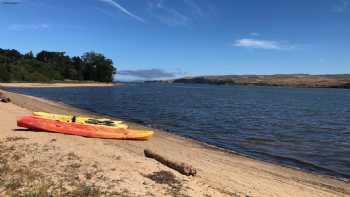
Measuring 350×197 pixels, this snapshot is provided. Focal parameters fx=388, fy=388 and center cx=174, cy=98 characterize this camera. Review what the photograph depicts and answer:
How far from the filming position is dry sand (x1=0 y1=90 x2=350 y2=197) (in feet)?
34.1

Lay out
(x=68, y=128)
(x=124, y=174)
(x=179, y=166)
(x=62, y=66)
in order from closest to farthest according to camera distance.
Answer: (x=124, y=174)
(x=179, y=166)
(x=68, y=128)
(x=62, y=66)

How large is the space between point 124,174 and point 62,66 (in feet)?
566

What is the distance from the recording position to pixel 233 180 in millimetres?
13203

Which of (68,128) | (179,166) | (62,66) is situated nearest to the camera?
(179,166)

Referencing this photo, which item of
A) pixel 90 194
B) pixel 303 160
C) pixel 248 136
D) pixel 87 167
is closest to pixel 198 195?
pixel 90 194

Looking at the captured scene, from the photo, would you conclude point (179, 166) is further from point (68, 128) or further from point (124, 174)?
point (68, 128)

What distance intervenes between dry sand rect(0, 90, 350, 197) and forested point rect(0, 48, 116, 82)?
129 m

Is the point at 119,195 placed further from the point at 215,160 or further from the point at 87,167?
the point at 215,160

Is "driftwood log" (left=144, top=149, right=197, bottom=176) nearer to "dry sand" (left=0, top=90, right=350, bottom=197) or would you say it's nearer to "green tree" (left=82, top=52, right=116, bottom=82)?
"dry sand" (left=0, top=90, right=350, bottom=197)

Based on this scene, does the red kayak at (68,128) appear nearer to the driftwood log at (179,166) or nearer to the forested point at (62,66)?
the driftwood log at (179,166)

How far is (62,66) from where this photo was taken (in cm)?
17625

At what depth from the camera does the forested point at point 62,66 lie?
147 meters

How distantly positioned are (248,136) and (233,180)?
49.1 ft

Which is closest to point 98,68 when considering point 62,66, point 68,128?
point 62,66
